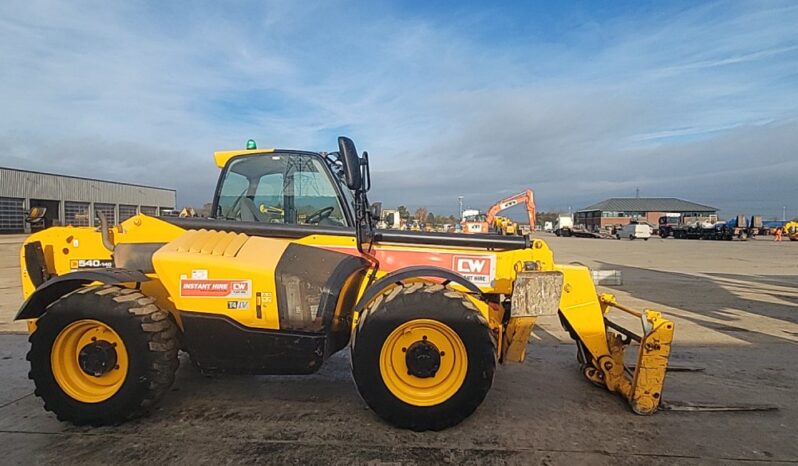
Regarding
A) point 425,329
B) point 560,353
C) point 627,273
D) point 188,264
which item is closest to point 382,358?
point 425,329

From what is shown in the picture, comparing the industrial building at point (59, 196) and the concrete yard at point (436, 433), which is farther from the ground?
the industrial building at point (59, 196)

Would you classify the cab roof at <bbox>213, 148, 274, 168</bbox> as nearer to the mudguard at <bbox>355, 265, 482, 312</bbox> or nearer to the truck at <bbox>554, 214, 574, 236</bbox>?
the mudguard at <bbox>355, 265, 482, 312</bbox>

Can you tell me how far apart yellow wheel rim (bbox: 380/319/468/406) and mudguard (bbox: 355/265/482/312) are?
350 millimetres

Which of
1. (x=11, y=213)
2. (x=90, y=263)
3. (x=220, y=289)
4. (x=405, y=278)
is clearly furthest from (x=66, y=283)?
(x=11, y=213)

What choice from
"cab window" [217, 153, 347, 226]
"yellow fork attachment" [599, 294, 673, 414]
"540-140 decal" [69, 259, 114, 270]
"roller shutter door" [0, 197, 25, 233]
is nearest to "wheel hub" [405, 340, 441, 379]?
"cab window" [217, 153, 347, 226]

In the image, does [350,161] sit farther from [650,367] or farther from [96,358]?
[650,367]

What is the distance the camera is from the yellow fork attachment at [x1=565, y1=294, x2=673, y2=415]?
378 centimetres

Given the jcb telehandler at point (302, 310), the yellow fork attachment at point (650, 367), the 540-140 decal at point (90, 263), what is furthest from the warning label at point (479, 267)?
the 540-140 decal at point (90, 263)

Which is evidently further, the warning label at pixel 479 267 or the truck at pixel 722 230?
the truck at pixel 722 230

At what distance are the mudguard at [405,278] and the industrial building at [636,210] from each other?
288 ft

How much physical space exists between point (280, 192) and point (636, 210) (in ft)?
316

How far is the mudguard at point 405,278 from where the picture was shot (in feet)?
12.3

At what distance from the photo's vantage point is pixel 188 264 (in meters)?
3.77

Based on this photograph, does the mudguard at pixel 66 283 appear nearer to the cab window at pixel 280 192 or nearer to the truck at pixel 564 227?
the cab window at pixel 280 192
